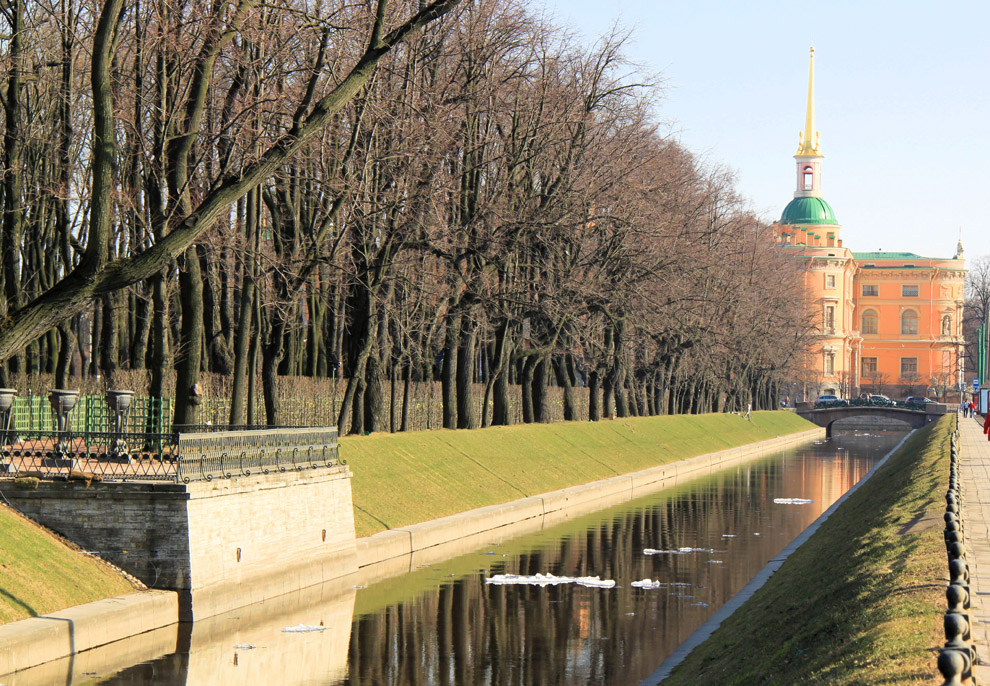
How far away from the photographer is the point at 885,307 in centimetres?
17900

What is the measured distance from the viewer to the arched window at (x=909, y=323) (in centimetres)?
17762

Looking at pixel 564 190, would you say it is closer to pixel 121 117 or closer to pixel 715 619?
pixel 121 117

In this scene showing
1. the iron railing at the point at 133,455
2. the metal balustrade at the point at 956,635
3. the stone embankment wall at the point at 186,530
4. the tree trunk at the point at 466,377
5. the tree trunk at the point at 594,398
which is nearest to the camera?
the metal balustrade at the point at 956,635

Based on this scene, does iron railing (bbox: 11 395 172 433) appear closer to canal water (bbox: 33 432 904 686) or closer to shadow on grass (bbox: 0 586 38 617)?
canal water (bbox: 33 432 904 686)

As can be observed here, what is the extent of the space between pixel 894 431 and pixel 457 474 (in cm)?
10964

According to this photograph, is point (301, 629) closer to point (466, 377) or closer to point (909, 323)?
point (466, 377)

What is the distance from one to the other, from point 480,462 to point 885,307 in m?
148

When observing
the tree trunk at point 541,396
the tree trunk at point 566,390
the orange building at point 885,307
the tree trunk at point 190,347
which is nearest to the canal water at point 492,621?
the tree trunk at point 190,347

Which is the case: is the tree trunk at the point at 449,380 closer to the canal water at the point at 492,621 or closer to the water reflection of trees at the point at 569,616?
the water reflection of trees at the point at 569,616

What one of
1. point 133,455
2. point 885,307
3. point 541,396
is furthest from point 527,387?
point 885,307

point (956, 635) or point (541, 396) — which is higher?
point (541, 396)

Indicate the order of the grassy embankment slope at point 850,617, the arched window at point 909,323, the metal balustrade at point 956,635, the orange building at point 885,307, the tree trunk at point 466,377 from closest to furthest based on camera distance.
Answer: the metal balustrade at point 956,635 → the grassy embankment slope at point 850,617 → the tree trunk at point 466,377 → the orange building at point 885,307 → the arched window at point 909,323

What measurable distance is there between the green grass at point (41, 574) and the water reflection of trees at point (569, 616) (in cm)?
395

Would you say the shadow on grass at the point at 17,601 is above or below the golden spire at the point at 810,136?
below
